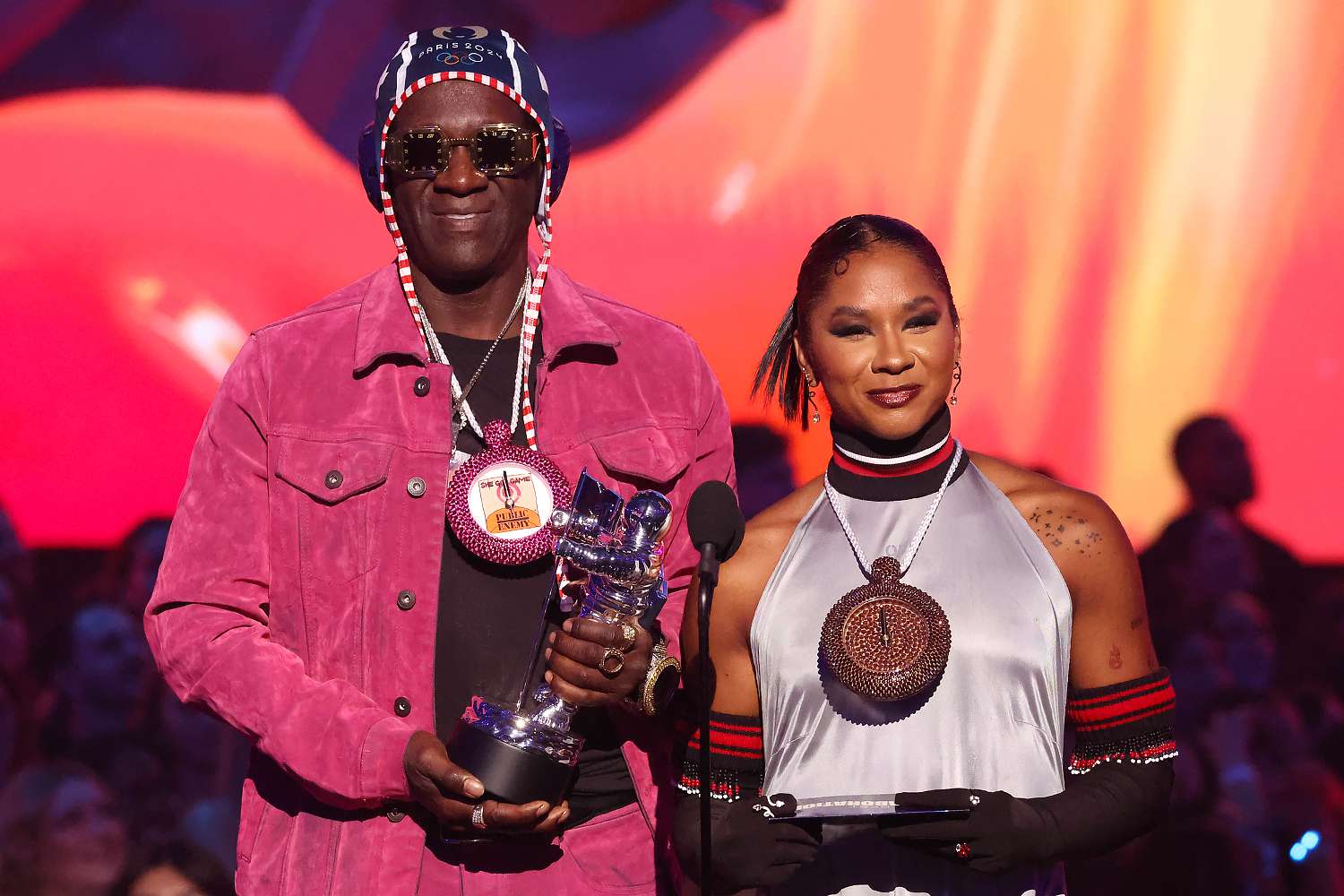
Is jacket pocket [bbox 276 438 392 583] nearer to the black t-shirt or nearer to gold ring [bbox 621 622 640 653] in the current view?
the black t-shirt

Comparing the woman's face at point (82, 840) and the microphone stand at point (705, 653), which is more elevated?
the microphone stand at point (705, 653)

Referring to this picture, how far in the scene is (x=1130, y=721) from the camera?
8.34ft

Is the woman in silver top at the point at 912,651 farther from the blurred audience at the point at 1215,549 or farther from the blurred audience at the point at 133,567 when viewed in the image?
the blurred audience at the point at 133,567

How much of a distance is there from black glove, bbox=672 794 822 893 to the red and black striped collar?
23.1 inches

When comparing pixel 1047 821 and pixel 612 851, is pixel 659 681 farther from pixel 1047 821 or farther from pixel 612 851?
pixel 1047 821

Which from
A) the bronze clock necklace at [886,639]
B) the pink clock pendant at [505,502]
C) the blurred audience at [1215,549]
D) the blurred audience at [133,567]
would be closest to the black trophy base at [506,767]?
the pink clock pendant at [505,502]

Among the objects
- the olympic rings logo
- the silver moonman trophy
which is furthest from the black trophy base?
the olympic rings logo

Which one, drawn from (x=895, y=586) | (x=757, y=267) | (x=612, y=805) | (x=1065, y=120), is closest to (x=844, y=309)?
(x=895, y=586)

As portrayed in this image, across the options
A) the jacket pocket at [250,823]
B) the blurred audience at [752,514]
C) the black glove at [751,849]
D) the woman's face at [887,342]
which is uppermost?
the woman's face at [887,342]

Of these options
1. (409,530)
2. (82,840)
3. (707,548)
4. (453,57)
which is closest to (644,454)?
(409,530)

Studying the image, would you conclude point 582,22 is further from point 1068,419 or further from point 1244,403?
point 1244,403

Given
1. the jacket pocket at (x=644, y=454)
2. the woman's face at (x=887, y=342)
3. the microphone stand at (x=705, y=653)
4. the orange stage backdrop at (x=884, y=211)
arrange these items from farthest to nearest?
the orange stage backdrop at (x=884, y=211) < the jacket pocket at (x=644, y=454) < the woman's face at (x=887, y=342) < the microphone stand at (x=705, y=653)

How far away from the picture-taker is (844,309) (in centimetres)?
271

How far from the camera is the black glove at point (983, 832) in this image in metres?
2.38
